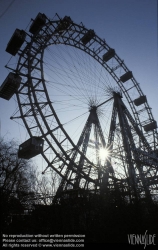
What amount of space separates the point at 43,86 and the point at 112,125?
7.46m

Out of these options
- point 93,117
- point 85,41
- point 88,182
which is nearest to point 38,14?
point 85,41

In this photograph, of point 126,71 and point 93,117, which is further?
point 126,71

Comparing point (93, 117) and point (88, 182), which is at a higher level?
point (93, 117)

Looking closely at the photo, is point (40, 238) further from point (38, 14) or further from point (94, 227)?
point (38, 14)

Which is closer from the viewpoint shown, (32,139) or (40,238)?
(40,238)

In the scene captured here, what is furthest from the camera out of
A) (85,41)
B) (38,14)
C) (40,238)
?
(85,41)

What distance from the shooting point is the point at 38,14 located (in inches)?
606

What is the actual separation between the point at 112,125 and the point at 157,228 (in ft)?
33.6

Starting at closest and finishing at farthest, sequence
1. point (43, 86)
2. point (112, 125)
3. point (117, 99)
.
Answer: point (43, 86)
point (112, 125)
point (117, 99)

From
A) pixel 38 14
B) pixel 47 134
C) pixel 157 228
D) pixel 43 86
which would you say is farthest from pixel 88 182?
pixel 38 14

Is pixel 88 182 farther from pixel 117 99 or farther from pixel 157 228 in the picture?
pixel 117 99

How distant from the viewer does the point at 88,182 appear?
41.0 feet

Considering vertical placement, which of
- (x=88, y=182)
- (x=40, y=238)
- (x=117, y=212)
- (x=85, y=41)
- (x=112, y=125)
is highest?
(x=85, y=41)

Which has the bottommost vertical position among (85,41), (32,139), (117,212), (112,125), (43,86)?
(117,212)
